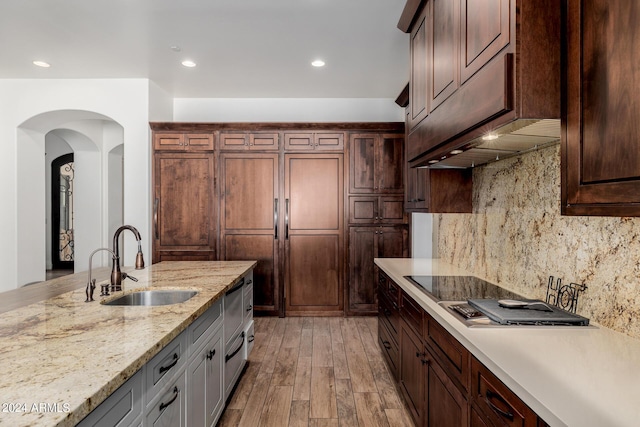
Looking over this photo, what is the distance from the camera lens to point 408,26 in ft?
7.97

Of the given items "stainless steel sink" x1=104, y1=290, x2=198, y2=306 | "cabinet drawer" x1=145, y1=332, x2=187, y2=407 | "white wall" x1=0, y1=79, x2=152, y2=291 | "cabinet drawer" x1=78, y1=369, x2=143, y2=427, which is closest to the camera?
"cabinet drawer" x1=78, y1=369, x2=143, y2=427

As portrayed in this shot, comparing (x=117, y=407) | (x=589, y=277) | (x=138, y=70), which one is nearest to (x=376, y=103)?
(x=138, y=70)

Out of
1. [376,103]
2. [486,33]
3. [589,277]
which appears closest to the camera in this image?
[486,33]

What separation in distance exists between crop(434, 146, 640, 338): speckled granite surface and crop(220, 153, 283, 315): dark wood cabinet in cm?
236

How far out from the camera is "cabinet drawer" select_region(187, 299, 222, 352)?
1708 millimetres

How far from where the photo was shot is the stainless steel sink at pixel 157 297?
6.84 feet

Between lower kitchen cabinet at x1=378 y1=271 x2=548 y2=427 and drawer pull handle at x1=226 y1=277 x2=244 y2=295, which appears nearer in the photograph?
lower kitchen cabinet at x1=378 y1=271 x2=548 y2=427

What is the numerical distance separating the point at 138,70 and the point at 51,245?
5707 mm

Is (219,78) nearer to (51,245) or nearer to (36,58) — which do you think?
(36,58)

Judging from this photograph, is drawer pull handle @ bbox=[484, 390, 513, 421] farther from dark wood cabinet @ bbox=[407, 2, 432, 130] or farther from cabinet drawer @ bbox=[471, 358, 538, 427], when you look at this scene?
dark wood cabinet @ bbox=[407, 2, 432, 130]

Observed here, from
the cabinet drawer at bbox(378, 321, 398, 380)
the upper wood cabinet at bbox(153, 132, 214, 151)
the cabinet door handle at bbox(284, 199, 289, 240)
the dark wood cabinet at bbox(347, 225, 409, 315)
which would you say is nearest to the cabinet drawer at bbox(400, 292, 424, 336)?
the cabinet drawer at bbox(378, 321, 398, 380)

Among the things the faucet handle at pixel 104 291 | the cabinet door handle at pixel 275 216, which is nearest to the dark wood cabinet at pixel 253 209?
the cabinet door handle at pixel 275 216

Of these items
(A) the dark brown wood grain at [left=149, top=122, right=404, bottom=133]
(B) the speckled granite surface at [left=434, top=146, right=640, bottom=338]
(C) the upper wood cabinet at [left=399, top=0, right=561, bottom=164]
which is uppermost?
Answer: (A) the dark brown wood grain at [left=149, top=122, right=404, bottom=133]

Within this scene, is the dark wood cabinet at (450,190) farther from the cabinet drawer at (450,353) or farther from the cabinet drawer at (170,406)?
the cabinet drawer at (170,406)
